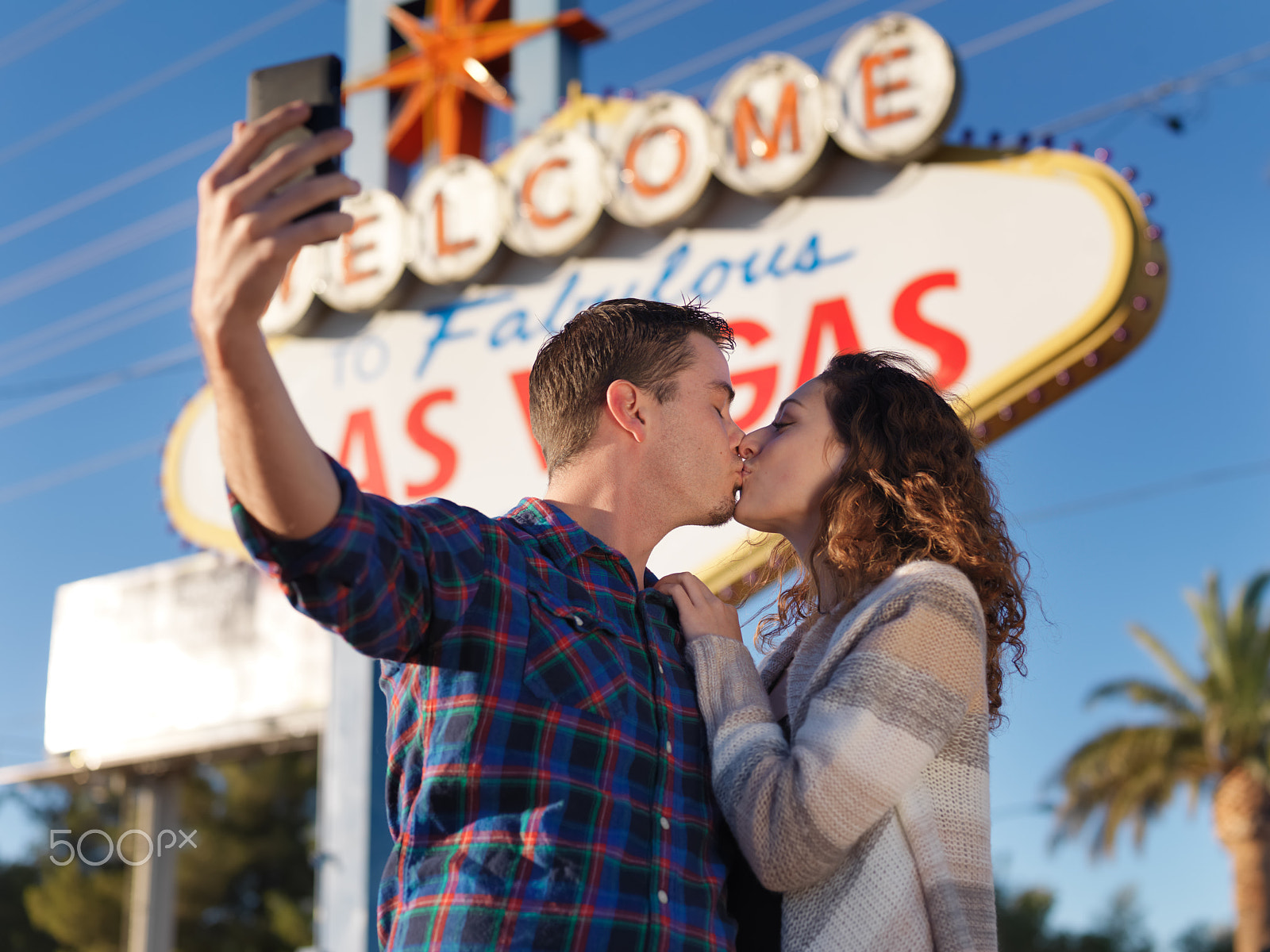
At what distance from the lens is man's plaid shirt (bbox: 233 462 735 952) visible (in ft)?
6.99

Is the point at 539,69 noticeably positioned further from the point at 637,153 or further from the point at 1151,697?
the point at 1151,697

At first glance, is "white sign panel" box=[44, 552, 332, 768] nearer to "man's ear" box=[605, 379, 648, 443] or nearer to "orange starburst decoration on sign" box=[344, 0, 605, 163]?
"orange starburst decoration on sign" box=[344, 0, 605, 163]

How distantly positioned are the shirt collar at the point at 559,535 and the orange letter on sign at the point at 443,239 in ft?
19.0

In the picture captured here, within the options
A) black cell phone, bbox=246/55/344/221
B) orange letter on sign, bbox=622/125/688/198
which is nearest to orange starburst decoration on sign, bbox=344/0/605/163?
orange letter on sign, bbox=622/125/688/198

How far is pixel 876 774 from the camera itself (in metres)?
2.43

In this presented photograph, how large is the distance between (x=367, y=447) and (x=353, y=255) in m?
1.41

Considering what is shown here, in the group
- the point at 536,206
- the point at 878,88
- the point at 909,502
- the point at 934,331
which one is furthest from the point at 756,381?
the point at 909,502

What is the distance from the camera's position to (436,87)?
9.62 meters

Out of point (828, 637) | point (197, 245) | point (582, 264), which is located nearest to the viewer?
point (197, 245)

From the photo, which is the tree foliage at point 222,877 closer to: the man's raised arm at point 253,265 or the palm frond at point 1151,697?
the palm frond at point 1151,697

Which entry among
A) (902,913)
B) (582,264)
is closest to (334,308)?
(582,264)

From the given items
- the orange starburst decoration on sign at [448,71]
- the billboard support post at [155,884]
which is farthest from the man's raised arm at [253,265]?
the billboard support post at [155,884]

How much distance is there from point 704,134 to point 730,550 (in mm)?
2530

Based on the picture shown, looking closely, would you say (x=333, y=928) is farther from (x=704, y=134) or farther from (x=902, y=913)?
(x=902, y=913)
